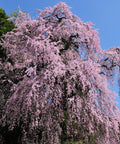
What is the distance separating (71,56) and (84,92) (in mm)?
2159

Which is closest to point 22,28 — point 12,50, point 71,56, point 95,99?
point 12,50

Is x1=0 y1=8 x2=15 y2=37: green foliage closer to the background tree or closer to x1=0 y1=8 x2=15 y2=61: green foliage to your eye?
x1=0 y1=8 x2=15 y2=61: green foliage

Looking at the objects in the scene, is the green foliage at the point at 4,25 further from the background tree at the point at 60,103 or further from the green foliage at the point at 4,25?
the background tree at the point at 60,103

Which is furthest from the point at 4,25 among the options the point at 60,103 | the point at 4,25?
the point at 60,103

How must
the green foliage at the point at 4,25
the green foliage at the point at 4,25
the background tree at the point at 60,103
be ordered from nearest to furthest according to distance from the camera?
1. the background tree at the point at 60,103
2. the green foliage at the point at 4,25
3. the green foliage at the point at 4,25

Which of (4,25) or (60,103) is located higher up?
(4,25)

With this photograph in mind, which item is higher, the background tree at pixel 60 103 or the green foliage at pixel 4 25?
the green foliage at pixel 4 25

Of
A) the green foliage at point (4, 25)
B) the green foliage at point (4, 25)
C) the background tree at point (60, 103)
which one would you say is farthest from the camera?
the green foliage at point (4, 25)

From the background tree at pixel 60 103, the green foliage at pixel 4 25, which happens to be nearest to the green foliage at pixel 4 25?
the green foliage at pixel 4 25

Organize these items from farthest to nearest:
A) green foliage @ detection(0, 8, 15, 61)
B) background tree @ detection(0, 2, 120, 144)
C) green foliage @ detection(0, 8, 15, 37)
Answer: green foliage @ detection(0, 8, 15, 37) → green foliage @ detection(0, 8, 15, 61) → background tree @ detection(0, 2, 120, 144)

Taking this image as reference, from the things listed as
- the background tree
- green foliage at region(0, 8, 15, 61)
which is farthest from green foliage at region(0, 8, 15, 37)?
the background tree

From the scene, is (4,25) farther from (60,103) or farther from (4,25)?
(60,103)

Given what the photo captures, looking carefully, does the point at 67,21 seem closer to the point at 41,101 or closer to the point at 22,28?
the point at 22,28

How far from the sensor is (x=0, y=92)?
686 cm
